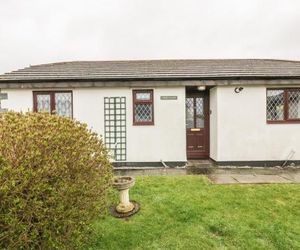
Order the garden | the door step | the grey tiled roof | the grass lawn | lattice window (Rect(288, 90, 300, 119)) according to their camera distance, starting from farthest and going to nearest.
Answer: lattice window (Rect(288, 90, 300, 119)) < the grey tiled roof < the door step < the grass lawn < the garden

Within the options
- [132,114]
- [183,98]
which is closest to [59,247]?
[132,114]

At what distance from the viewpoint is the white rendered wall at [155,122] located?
8.59 m

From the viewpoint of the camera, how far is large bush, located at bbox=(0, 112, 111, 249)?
1.93 metres

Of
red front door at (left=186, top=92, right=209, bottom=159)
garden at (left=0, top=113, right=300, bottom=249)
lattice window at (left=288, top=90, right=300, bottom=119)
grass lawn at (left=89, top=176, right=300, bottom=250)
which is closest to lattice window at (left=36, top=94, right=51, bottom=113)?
garden at (left=0, top=113, right=300, bottom=249)

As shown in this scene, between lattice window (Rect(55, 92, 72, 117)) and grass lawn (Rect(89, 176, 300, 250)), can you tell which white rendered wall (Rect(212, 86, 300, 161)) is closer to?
grass lawn (Rect(89, 176, 300, 250))

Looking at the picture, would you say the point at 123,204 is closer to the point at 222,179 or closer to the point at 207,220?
the point at 207,220

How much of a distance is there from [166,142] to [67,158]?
20.8 feet

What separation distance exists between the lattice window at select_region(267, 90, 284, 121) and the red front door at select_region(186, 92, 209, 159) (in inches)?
96.7

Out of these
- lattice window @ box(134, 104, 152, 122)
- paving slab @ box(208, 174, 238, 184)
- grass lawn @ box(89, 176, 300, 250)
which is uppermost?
lattice window @ box(134, 104, 152, 122)

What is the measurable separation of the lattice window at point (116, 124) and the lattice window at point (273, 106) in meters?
5.87

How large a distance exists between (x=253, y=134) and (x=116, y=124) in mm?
5522

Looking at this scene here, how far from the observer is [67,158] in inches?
99.0

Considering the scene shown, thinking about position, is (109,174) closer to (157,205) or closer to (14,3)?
(157,205)

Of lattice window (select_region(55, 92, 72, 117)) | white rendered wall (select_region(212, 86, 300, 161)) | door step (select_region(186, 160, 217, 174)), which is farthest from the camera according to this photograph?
lattice window (select_region(55, 92, 72, 117))
